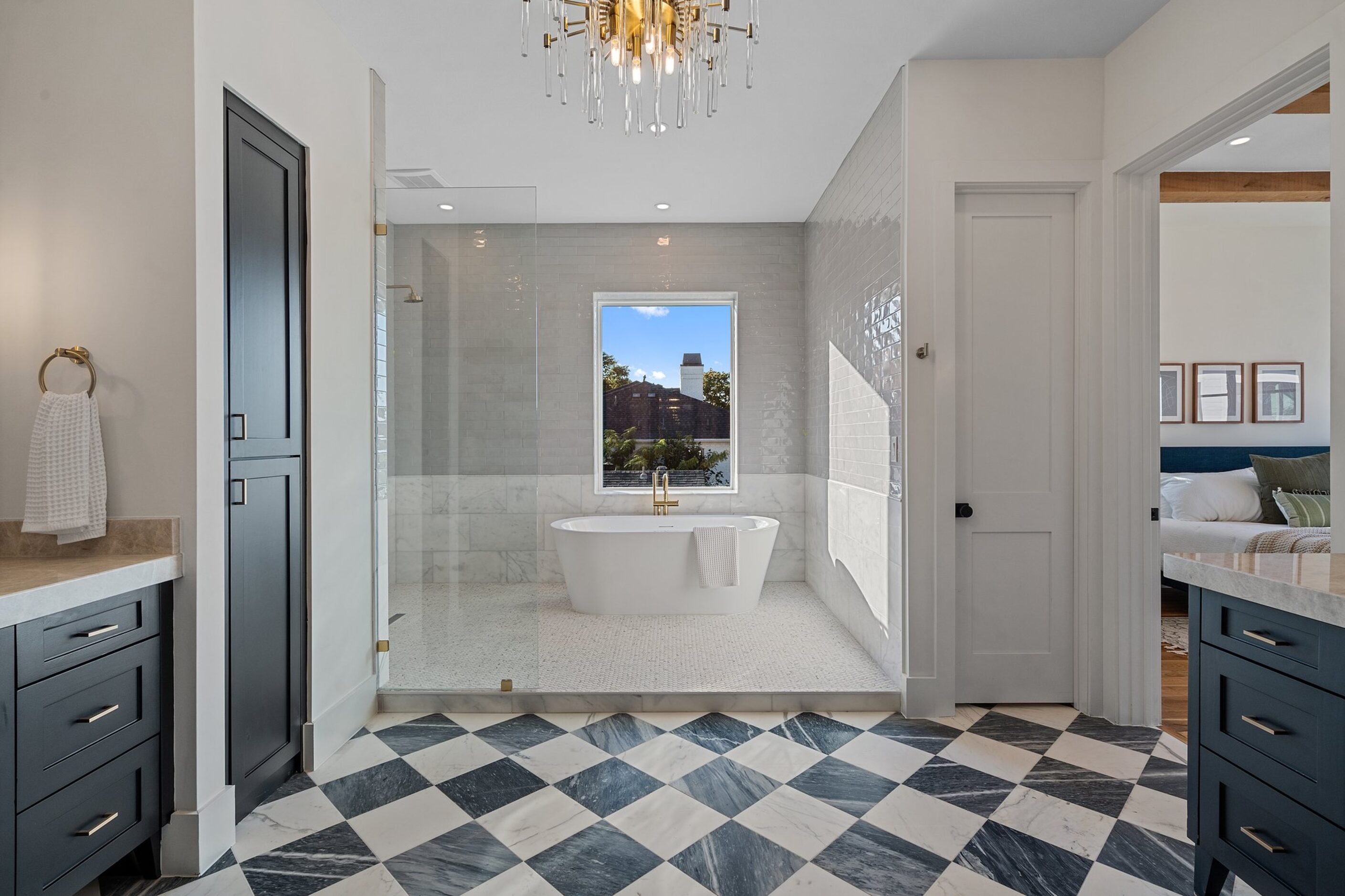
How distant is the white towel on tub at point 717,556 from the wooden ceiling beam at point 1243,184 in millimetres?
3314

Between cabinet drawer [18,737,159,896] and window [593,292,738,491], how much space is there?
3.71 m

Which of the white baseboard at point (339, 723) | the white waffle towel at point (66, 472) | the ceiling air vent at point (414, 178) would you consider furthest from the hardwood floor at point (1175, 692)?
the ceiling air vent at point (414, 178)

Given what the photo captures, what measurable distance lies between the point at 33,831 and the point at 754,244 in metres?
4.89

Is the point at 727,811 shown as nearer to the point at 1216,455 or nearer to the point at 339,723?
the point at 339,723

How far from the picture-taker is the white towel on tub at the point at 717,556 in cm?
427

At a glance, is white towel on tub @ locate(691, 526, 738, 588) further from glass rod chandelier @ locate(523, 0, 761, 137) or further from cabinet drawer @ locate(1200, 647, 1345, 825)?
cabinet drawer @ locate(1200, 647, 1345, 825)

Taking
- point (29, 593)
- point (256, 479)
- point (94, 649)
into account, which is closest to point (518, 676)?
point (256, 479)

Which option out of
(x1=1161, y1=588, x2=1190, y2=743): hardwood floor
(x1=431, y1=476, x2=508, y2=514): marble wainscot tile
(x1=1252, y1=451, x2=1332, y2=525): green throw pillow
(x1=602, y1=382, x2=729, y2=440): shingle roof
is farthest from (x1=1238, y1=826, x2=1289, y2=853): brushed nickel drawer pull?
(x1=602, y1=382, x2=729, y2=440): shingle roof

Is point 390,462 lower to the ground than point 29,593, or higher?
higher

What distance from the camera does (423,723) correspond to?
287 centimetres

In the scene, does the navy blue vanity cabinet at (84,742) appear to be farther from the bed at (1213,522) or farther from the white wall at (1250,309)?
the white wall at (1250,309)

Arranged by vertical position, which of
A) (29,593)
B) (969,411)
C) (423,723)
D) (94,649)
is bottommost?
(423,723)

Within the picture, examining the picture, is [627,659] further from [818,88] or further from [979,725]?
[818,88]

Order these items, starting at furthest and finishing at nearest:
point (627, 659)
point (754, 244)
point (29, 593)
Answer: point (754, 244)
point (627, 659)
point (29, 593)
